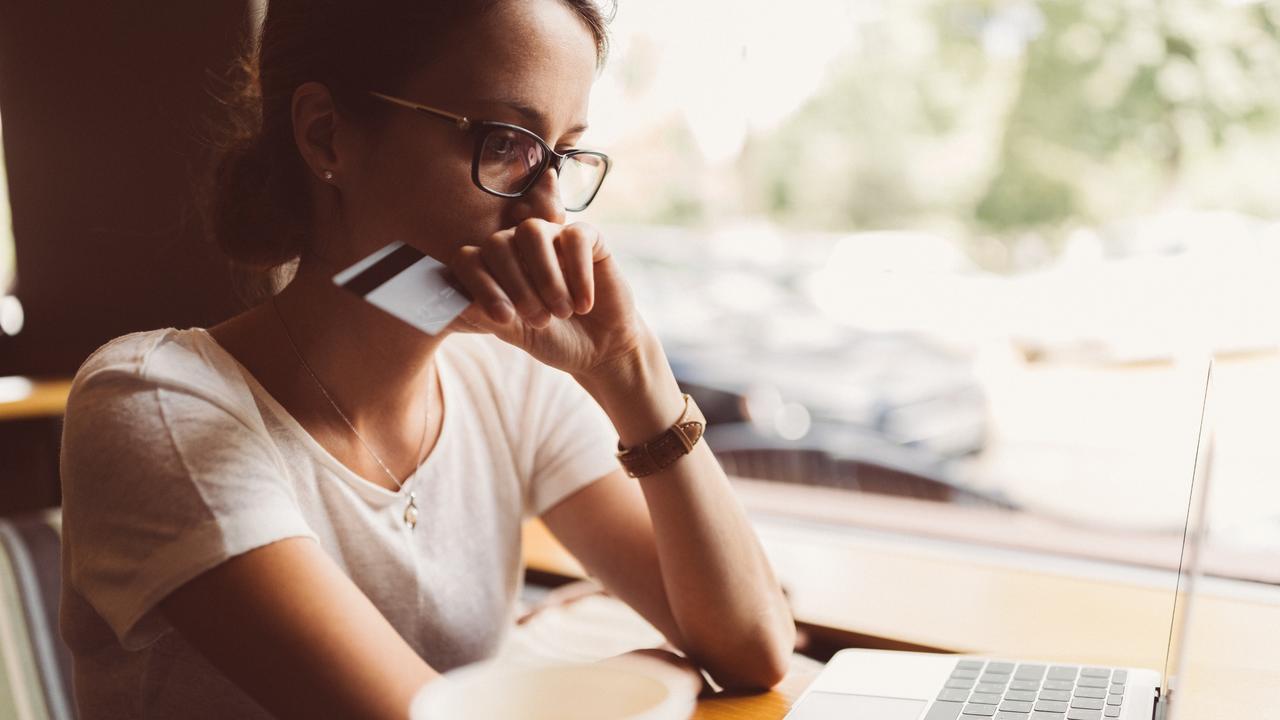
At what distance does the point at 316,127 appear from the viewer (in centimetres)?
101

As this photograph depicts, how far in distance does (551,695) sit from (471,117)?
593 mm

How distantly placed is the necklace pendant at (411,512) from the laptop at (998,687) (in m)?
0.45

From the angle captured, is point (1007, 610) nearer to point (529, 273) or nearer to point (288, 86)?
point (529, 273)

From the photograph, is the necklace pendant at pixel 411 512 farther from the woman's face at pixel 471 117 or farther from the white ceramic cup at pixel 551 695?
the white ceramic cup at pixel 551 695

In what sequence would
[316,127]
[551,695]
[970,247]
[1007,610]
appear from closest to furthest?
1. [551,695]
2. [316,127]
3. [1007,610]
4. [970,247]

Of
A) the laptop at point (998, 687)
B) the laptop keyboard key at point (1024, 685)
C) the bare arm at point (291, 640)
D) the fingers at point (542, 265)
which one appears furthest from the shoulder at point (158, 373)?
the laptop keyboard key at point (1024, 685)

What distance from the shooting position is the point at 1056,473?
3131 millimetres

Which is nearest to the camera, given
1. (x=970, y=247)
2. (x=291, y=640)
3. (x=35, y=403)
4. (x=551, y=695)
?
(x=551, y=695)

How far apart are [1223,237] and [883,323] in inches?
68.2

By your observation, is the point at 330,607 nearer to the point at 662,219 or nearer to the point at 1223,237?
the point at 1223,237

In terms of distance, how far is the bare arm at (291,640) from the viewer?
2.58 ft

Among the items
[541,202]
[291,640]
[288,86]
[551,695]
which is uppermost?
[288,86]

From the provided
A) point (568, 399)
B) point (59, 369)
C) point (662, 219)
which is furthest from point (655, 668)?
point (662, 219)

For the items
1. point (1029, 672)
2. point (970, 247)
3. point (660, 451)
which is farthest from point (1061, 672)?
point (970, 247)
